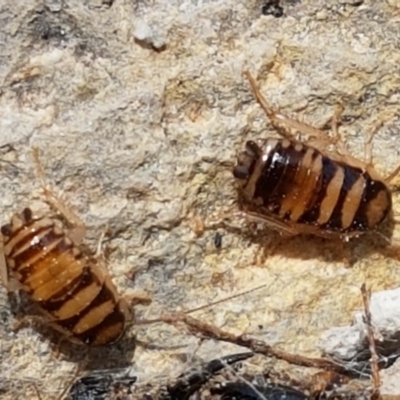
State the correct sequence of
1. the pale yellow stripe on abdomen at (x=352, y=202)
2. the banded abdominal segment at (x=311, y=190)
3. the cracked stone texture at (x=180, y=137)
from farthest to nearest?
the pale yellow stripe on abdomen at (x=352, y=202) < the banded abdominal segment at (x=311, y=190) < the cracked stone texture at (x=180, y=137)

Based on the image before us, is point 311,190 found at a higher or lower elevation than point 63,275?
higher

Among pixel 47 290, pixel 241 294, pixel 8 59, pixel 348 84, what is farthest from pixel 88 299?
pixel 348 84

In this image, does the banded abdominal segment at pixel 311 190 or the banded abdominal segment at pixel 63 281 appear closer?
the banded abdominal segment at pixel 63 281

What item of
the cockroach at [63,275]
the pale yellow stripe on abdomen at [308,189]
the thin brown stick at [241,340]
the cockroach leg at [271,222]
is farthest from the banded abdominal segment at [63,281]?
the pale yellow stripe on abdomen at [308,189]

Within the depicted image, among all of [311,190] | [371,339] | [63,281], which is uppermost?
[311,190]

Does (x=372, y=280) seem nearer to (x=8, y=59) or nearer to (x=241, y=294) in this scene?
(x=241, y=294)

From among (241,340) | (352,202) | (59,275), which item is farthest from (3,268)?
(352,202)

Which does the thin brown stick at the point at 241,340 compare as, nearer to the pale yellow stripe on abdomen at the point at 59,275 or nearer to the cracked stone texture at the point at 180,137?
the cracked stone texture at the point at 180,137

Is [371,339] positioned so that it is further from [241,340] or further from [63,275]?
[63,275]
